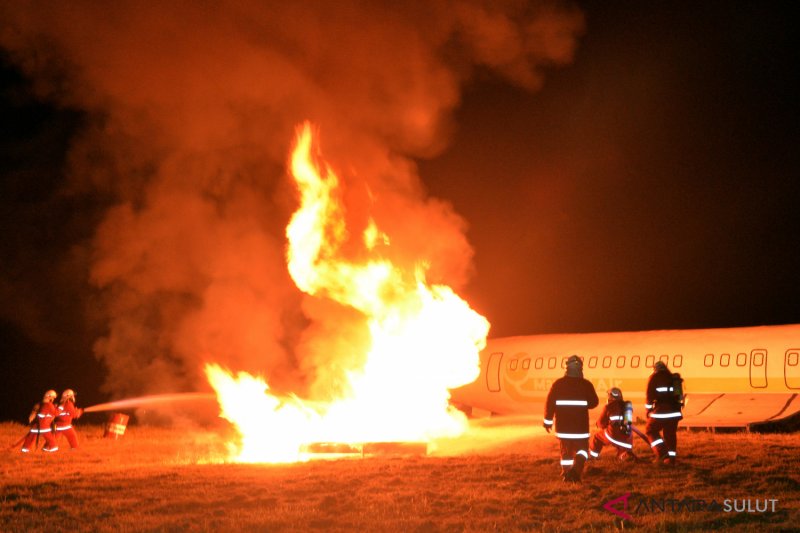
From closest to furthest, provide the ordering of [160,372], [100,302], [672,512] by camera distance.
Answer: [672,512], [160,372], [100,302]

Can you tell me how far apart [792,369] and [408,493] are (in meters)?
16.4

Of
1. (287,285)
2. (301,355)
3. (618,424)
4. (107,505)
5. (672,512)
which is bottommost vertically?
A: (107,505)

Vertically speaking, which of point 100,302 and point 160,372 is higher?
point 100,302

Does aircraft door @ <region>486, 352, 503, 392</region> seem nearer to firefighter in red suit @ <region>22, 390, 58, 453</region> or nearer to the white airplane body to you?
the white airplane body

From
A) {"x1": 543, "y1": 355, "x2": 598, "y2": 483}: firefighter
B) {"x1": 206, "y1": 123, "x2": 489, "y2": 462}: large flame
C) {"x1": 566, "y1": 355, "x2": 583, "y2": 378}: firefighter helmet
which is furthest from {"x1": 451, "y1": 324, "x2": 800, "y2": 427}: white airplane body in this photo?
{"x1": 543, "y1": 355, "x2": 598, "y2": 483}: firefighter

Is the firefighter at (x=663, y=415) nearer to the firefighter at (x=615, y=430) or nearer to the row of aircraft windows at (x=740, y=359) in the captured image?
the firefighter at (x=615, y=430)

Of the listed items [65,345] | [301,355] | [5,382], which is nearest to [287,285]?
[301,355]

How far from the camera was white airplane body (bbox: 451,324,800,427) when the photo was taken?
987 inches

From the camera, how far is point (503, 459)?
55.1ft

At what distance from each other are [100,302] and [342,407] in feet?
64.6

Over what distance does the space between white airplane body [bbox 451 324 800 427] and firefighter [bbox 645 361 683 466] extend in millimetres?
11091

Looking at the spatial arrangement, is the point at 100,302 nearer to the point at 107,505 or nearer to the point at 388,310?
the point at 388,310

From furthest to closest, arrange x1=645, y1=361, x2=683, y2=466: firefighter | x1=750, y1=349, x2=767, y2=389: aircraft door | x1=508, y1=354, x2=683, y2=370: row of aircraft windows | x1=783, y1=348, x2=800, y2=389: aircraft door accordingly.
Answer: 1. x1=508, y1=354, x2=683, y2=370: row of aircraft windows
2. x1=750, y1=349, x2=767, y2=389: aircraft door
3. x1=783, y1=348, x2=800, y2=389: aircraft door
4. x1=645, y1=361, x2=683, y2=466: firefighter

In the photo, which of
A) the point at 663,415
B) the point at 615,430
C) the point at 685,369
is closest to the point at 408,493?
the point at 615,430
